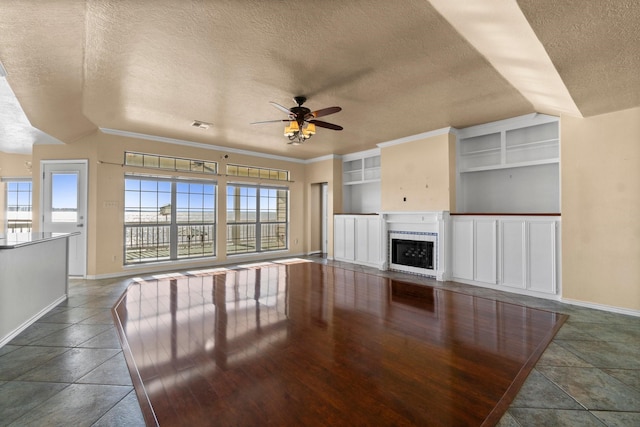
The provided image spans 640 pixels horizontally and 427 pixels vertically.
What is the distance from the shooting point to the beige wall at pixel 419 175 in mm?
5664

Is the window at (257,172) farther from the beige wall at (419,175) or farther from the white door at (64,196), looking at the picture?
the beige wall at (419,175)

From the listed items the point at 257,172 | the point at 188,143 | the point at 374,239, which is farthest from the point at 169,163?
the point at 374,239

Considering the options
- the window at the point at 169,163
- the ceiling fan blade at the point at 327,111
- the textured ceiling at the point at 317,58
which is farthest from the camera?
the window at the point at 169,163

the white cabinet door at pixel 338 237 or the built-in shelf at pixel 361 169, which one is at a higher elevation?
the built-in shelf at pixel 361 169

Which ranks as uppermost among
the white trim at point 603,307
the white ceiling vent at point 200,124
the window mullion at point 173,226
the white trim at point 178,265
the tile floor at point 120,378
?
the white ceiling vent at point 200,124

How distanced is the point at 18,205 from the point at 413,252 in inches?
369

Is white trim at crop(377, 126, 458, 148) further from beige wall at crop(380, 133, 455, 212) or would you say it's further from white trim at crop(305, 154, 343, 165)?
white trim at crop(305, 154, 343, 165)

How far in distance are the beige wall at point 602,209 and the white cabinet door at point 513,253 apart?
0.53 metres

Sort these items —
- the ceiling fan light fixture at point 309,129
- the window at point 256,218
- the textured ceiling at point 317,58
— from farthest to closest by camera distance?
the window at point 256,218, the ceiling fan light fixture at point 309,129, the textured ceiling at point 317,58

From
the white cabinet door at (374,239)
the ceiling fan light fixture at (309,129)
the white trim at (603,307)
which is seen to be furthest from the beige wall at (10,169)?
the white trim at (603,307)

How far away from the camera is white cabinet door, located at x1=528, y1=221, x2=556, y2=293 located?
442 centimetres

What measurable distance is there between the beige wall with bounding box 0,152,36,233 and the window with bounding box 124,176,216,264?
3333 millimetres

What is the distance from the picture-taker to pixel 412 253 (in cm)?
619

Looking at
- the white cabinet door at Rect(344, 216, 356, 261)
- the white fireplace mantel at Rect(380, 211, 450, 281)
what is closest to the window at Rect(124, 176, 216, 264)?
the white cabinet door at Rect(344, 216, 356, 261)
